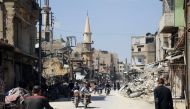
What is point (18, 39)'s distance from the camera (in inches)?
1547

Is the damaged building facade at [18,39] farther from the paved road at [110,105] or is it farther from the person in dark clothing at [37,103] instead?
the person in dark clothing at [37,103]

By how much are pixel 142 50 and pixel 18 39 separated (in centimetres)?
9343

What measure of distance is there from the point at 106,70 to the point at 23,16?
128753mm

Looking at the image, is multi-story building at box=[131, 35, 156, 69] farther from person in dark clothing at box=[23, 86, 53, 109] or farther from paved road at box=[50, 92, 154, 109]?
person in dark clothing at box=[23, 86, 53, 109]

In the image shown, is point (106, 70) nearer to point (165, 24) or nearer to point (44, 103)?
point (165, 24)

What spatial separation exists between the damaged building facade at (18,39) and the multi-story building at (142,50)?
7817 cm

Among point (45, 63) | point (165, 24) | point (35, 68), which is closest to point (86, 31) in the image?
point (45, 63)

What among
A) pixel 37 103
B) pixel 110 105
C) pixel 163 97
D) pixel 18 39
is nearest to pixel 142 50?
pixel 18 39

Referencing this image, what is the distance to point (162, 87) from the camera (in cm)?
1475

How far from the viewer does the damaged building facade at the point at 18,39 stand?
34656 millimetres

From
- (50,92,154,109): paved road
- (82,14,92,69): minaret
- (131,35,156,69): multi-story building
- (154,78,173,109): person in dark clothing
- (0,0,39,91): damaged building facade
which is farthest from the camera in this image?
(82,14,92,69): minaret

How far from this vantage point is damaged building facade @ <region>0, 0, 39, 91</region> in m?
34.7

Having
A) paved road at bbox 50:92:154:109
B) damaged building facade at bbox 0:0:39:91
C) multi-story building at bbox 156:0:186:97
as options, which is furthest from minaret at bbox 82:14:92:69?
multi-story building at bbox 156:0:186:97

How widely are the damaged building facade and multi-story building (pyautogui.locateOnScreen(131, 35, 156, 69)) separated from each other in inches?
3077
